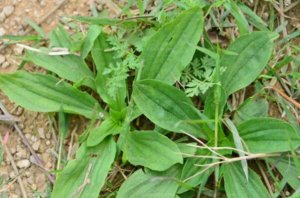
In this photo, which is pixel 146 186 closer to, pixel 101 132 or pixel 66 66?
pixel 101 132

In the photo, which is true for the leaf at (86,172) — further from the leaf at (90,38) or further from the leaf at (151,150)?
the leaf at (90,38)

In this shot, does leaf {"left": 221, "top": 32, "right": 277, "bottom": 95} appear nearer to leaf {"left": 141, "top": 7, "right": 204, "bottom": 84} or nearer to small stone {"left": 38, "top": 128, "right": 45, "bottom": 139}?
leaf {"left": 141, "top": 7, "right": 204, "bottom": 84}

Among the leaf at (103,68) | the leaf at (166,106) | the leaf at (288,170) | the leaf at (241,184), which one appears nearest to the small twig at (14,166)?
the leaf at (103,68)

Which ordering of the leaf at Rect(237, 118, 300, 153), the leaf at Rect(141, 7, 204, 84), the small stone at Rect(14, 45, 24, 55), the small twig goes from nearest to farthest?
the leaf at Rect(237, 118, 300, 153)
the leaf at Rect(141, 7, 204, 84)
the small twig
the small stone at Rect(14, 45, 24, 55)

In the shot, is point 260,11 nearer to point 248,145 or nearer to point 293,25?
point 293,25

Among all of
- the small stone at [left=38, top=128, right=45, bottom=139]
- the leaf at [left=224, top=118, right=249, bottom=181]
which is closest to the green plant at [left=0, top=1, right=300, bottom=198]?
the leaf at [left=224, top=118, right=249, bottom=181]

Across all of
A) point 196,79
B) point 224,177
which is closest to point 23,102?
point 196,79

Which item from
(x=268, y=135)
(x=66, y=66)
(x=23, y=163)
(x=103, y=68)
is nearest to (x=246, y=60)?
(x=268, y=135)
